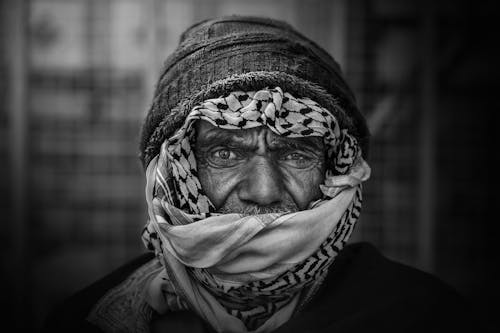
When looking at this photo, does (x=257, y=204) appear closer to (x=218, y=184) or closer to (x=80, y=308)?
(x=218, y=184)

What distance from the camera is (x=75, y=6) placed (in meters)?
4.74

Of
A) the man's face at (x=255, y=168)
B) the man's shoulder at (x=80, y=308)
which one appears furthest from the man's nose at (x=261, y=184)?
the man's shoulder at (x=80, y=308)

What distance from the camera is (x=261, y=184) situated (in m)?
1.58

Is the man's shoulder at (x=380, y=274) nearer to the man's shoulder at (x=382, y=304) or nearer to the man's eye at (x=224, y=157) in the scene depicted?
the man's shoulder at (x=382, y=304)

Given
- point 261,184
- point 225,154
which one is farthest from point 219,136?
point 261,184

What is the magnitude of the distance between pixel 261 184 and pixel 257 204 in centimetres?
7

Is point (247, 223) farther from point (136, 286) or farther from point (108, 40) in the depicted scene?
point (108, 40)

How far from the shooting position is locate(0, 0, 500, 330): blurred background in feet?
15.2

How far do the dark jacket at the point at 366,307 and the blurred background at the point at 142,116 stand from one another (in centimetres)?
295

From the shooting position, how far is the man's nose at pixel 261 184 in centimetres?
157

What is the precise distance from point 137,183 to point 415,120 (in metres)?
2.88

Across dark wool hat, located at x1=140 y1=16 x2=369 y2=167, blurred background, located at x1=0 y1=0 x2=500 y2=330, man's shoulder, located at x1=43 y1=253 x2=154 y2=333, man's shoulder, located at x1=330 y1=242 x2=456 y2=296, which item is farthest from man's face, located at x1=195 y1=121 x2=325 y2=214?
blurred background, located at x1=0 y1=0 x2=500 y2=330

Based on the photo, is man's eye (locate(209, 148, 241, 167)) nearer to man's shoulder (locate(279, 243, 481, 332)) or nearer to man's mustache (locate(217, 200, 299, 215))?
man's mustache (locate(217, 200, 299, 215))

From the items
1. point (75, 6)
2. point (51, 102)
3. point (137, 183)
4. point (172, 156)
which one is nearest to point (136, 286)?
point (172, 156)
